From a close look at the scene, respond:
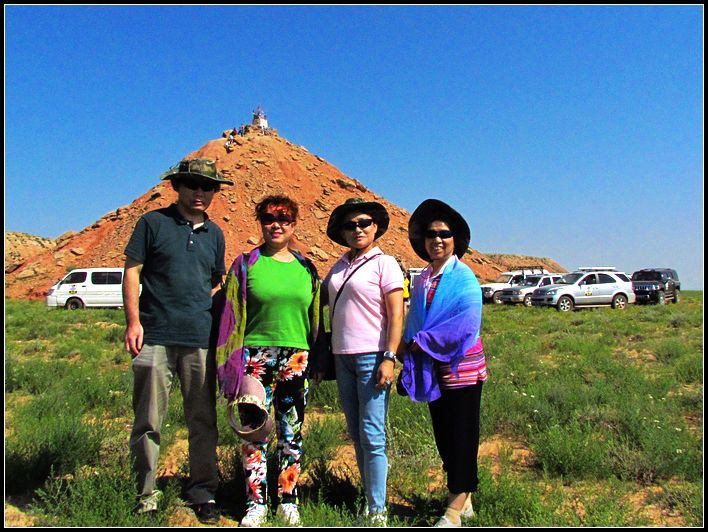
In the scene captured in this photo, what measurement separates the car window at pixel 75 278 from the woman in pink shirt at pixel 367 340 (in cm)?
2020

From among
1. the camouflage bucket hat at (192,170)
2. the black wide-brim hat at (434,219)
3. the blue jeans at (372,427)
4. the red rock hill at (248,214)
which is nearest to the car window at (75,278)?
the red rock hill at (248,214)

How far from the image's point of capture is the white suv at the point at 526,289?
77.2 ft

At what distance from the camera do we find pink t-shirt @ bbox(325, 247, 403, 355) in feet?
11.2

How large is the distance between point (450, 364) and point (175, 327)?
1.71 metres

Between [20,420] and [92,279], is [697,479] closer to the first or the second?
[20,420]

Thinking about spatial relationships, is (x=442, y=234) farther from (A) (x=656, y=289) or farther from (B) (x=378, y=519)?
(A) (x=656, y=289)

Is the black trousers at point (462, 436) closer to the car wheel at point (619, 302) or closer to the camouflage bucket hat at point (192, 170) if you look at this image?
the camouflage bucket hat at point (192, 170)

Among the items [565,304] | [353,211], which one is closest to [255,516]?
[353,211]

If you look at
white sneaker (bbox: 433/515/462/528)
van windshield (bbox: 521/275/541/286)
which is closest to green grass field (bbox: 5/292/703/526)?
white sneaker (bbox: 433/515/462/528)

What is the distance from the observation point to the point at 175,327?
3459mm

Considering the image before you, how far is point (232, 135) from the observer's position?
4600 cm

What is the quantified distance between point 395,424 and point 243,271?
A: 2.76 metres

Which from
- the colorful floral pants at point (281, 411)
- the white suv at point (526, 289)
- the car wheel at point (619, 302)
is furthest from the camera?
the white suv at point (526, 289)

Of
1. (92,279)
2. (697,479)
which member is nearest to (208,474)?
(697,479)
